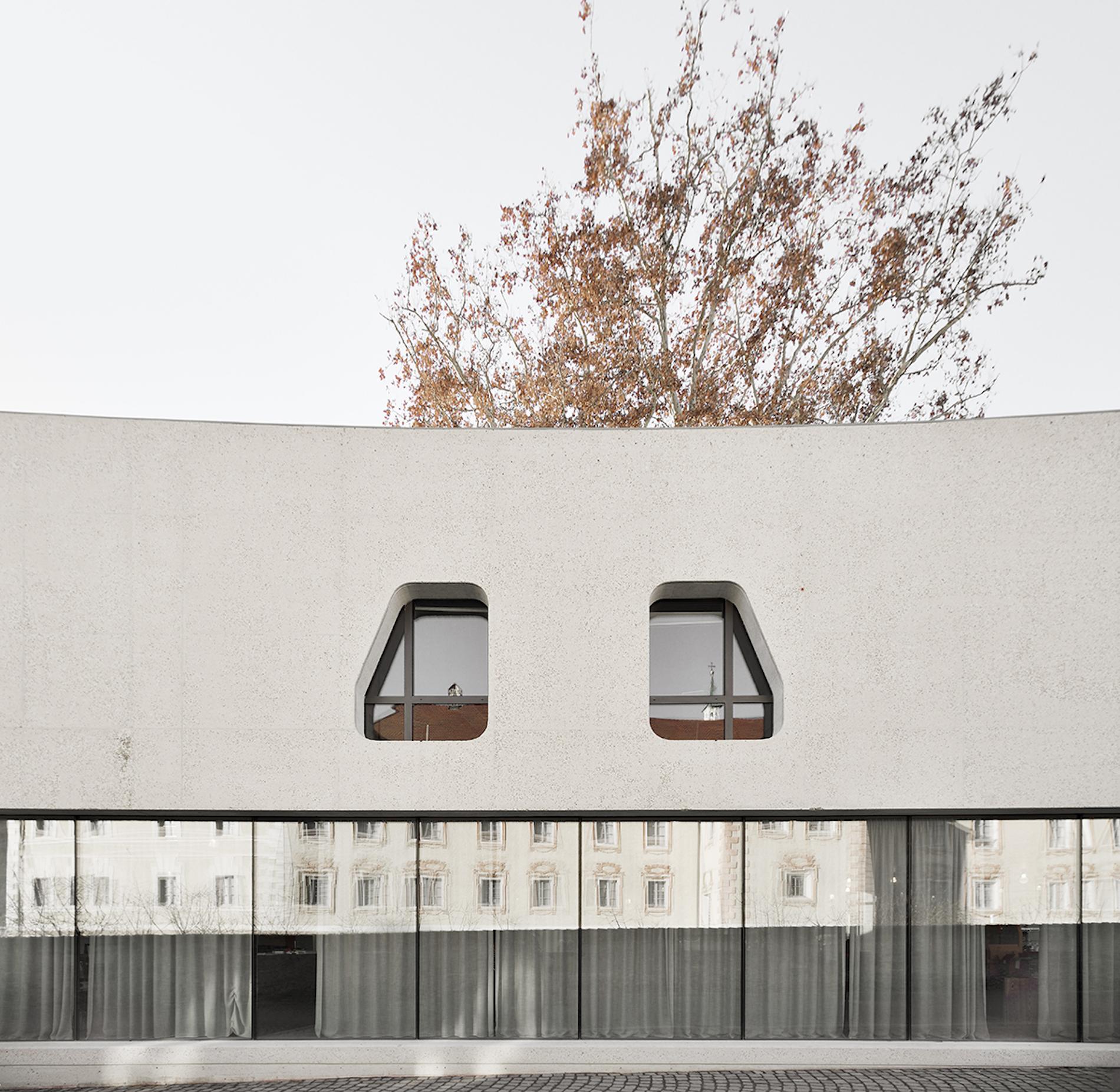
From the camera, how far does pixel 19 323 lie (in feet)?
65.1

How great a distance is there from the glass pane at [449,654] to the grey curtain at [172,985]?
305 centimetres

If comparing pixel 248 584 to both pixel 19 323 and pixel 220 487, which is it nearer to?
pixel 220 487

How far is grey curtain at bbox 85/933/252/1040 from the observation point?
880cm

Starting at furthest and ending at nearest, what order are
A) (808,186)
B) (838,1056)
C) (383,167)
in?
(383,167) → (808,186) → (838,1056)

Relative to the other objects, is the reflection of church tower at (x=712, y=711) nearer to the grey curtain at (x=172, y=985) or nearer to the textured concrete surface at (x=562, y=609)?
the textured concrete surface at (x=562, y=609)

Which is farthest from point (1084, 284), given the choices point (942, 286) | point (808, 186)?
point (808, 186)

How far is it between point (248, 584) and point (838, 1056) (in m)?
7.18

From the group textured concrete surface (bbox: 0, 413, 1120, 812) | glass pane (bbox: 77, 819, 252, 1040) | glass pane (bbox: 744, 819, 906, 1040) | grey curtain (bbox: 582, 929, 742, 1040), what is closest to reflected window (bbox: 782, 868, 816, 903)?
glass pane (bbox: 744, 819, 906, 1040)

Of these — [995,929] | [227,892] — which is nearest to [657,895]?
[995,929]

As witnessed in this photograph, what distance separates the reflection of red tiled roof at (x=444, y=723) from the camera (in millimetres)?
9156

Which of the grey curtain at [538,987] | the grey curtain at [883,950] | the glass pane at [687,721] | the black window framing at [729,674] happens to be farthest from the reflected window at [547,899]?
the grey curtain at [883,950]

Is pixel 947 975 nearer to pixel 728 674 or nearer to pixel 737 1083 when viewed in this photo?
pixel 737 1083

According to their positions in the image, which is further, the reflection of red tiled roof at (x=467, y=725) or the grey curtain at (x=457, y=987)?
the reflection of red tiled roof at (x=467, y=725)

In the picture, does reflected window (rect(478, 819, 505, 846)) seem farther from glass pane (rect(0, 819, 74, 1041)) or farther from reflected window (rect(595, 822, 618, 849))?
glass pane (rect(0, 819, 74, 1041))
